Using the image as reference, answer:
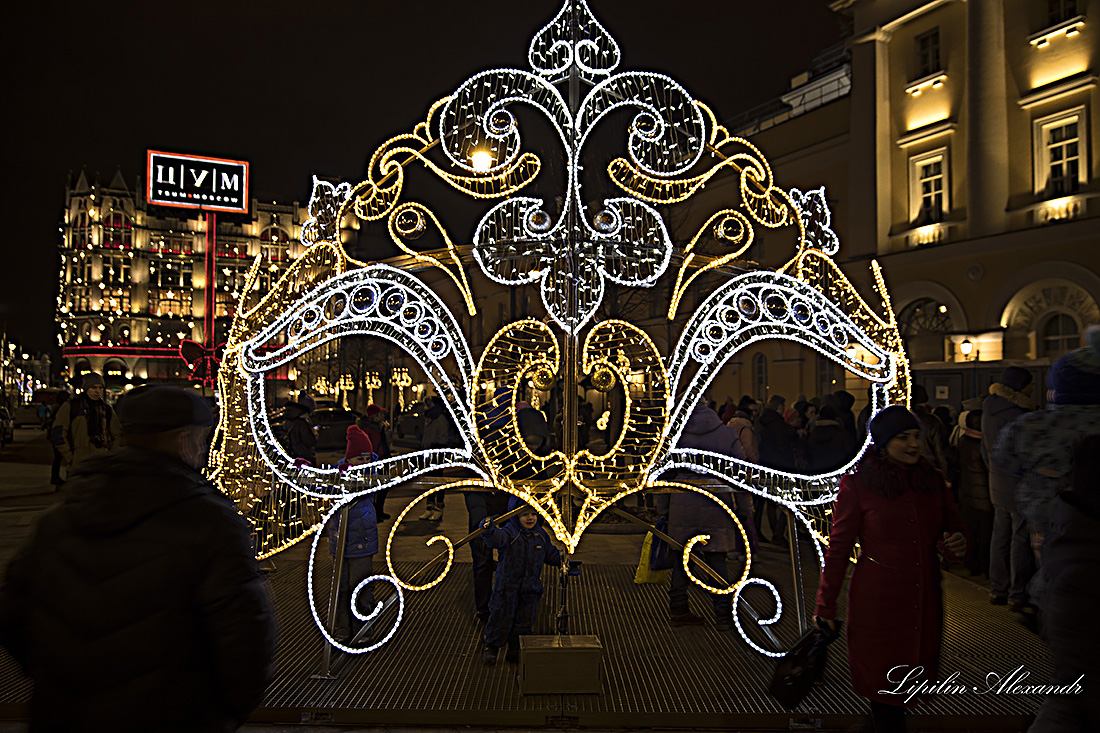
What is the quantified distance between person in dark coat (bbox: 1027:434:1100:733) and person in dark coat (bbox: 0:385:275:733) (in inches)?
95.0

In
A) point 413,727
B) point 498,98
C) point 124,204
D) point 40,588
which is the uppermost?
point 124,204

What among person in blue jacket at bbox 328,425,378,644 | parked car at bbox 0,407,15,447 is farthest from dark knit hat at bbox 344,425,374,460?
parked car at bbox 0,407,15,447

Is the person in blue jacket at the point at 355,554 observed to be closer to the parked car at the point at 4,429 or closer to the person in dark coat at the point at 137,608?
the person in dark coat at the point at 137,608

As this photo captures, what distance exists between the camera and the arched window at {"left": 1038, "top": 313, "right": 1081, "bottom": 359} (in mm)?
15680

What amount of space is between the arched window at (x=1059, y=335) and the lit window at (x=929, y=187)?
12.3ft

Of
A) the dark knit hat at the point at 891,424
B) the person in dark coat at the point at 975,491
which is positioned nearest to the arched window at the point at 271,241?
the dark knit hat at the point at 891,424

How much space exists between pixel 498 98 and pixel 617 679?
3.88m

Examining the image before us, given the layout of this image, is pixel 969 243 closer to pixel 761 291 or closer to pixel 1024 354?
pixel 1024 354

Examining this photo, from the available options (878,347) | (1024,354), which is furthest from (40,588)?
(1024,354)

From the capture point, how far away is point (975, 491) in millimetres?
7547

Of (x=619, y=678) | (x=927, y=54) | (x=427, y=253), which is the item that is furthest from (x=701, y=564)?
(x=927, y=54)

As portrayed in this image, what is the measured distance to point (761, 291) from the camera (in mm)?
5168

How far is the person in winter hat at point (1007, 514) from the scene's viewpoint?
6.20 metres

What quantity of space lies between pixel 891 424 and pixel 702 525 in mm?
3009
